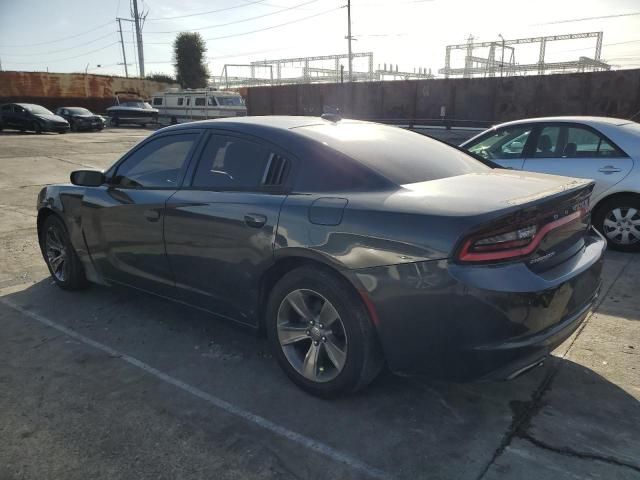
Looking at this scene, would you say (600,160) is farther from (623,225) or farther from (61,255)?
(61,255)

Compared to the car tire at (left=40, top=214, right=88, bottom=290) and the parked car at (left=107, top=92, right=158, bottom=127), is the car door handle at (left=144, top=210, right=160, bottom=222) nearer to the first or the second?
the car tire at (left=40, top=214, right=88, bottom=290)

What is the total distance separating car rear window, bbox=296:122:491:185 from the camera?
2980 mm

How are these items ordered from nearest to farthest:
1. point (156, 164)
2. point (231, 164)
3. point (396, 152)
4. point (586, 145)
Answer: point (396, 152) → point (231, 164) → point (156, 164) → point (586, 145)

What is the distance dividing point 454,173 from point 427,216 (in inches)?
35.7

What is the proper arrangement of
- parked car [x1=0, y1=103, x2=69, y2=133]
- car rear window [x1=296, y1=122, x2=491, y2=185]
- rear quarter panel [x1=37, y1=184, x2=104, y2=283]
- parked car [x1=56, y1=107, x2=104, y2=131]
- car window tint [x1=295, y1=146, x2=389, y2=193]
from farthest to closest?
parked car [x1=56, y1=107, x2=104, y2=131], parked car [x1=0, y1=103, x2=69, y2=133], rear quarter panel [x1=37, y1=184, x2=104, y2=283], car rear window [x1=296, y1=122, x2=491, y2=185], car window tint [x1=295, y1=146, x2=389, y2=193]

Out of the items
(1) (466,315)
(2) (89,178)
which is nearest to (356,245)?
(1) (466,315)

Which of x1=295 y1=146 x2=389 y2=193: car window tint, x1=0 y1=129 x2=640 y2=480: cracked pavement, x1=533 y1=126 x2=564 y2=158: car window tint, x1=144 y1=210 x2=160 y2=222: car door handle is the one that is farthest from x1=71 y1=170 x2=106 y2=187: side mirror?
x1=533 y1=126 x2=564 y2=158: car window tint

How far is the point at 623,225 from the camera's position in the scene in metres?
5.61

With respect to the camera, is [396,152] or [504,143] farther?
[504,143]

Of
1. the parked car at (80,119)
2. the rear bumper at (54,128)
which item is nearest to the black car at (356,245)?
the rear bumper at (54,128)

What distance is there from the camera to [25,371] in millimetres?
3355

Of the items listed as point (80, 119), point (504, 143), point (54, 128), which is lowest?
point (54, 128)

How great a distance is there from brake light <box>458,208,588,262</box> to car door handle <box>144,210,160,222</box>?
222 centimetres

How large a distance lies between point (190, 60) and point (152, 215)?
59.6 metres
